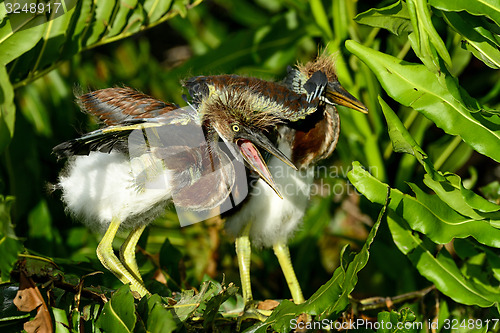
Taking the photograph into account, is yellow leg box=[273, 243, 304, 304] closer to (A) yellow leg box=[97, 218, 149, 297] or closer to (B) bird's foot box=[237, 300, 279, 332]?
(B) bird's foot box=[237, 300, 279, 332]

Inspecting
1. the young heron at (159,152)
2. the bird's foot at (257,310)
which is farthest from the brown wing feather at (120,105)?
the bird's foot at (257,310)

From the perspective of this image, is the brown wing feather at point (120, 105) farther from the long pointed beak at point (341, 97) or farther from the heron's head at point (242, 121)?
the long pointed beak at point (341, 97)

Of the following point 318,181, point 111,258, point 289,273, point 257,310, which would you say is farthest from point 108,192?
point 318,181

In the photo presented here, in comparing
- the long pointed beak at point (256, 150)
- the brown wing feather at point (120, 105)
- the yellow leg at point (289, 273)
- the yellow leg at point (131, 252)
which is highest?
the brown wing feather at point (120, 105)

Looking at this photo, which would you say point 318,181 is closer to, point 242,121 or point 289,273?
point 289,273

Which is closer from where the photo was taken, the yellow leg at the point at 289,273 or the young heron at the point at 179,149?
the young heron at the point at 179,149

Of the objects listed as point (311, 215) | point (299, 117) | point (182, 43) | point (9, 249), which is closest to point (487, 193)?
point (299, 117)
